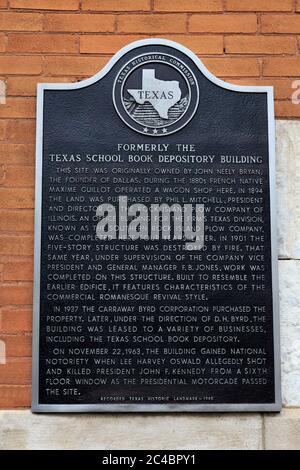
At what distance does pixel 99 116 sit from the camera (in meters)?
3.40

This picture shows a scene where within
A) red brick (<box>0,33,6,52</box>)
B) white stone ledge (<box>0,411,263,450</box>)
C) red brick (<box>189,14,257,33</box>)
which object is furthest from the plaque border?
red brick (<box>0,33,6,52</box>)

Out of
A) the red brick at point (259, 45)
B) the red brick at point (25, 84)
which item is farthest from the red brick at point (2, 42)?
the red brick at point (259, 45)

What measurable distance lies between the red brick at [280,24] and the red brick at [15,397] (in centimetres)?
246

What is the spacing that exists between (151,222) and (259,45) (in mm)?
1233

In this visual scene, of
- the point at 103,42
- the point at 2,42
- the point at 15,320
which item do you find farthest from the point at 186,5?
the point at 15,320

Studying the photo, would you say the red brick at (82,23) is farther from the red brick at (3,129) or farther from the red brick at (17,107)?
the red brick at (3,129)

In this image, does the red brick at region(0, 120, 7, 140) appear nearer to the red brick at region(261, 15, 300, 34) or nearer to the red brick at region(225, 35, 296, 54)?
the red brick at region(225, 35, 296, 54)

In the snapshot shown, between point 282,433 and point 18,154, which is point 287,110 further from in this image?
point 282,433

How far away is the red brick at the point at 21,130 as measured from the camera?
3434mm

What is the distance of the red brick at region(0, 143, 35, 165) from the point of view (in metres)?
3.41

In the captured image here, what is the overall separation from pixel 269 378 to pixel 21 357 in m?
1.34

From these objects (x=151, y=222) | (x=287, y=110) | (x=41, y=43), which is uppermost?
(x=41, y=43)

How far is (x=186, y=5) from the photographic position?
3525mm

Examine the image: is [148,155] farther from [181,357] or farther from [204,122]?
[181,357]
